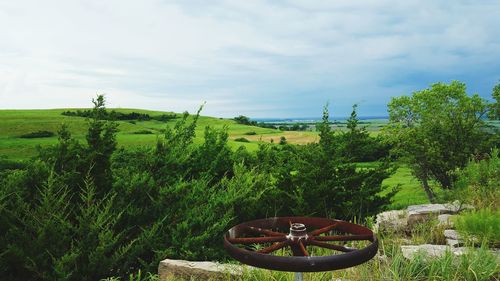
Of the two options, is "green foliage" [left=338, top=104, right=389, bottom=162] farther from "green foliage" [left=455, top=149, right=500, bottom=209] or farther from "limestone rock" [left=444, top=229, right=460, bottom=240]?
"limestone rock" [left=444, top=229, right=460, bottom=240]

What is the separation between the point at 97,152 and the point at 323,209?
391cm

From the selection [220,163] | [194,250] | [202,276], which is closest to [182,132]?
[220,163]

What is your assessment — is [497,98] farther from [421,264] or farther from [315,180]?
[421,264]

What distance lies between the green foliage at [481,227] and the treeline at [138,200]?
2.17 meters

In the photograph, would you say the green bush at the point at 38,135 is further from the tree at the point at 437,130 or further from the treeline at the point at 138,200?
the tree at the point at 437,130

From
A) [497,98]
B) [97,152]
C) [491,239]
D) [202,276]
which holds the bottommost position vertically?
[202,276]

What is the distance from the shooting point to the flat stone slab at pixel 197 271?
4805mm

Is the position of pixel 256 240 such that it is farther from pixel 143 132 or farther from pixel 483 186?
pixel 143 132

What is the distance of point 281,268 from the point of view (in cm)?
269

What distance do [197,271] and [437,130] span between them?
985 inches

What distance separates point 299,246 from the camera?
311 centimetres

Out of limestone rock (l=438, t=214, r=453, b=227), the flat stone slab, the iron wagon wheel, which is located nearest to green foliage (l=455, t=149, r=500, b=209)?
limestone rock (l=438, t=214, r=453, b=227)

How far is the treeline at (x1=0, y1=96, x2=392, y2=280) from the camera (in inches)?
203

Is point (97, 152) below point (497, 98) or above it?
below
